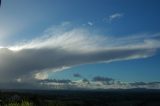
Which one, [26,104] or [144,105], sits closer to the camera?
[26,104]

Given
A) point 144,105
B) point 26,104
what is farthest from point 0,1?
point 144,105

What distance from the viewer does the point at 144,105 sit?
193375 millimetres

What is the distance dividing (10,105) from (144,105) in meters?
180

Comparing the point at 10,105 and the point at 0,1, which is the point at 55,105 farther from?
the point at 0,1

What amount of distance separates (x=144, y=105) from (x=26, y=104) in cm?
17978

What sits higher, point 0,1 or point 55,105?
point 0,1

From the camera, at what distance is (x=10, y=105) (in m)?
20.8

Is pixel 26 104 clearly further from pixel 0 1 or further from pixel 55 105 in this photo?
pixel 0 1

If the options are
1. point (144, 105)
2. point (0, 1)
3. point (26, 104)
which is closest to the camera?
point (0, 1)

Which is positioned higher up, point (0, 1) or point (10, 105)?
point (0, 1)

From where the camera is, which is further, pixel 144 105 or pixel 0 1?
pixel 144 105

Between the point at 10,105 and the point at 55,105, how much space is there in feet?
9.48

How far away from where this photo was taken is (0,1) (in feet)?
59.7

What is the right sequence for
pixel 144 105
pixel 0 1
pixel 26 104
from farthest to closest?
pixel 144 105 < pixel 26 104 < pixel 0 1
